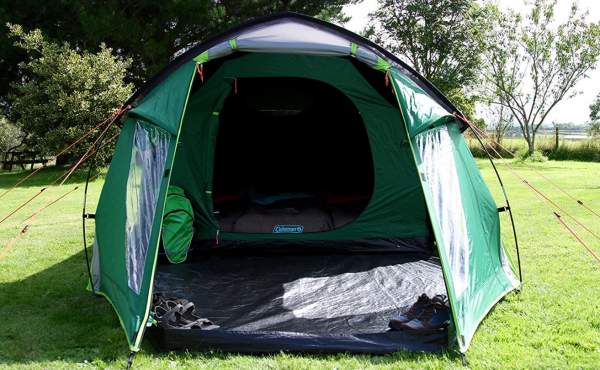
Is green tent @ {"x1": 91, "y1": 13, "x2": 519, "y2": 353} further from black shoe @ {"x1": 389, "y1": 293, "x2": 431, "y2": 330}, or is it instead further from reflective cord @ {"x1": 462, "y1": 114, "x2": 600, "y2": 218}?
reflective cord @ {"x1": 462, "y1": 114, "x2": 600, "y2": 218}

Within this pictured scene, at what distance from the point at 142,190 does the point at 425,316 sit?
176cm

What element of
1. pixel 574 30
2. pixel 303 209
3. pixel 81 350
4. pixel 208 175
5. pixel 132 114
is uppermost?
pixel 574 30

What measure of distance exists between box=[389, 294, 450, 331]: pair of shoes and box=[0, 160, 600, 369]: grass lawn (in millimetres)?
172

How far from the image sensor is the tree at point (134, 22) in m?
12.3

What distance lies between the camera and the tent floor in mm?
2951

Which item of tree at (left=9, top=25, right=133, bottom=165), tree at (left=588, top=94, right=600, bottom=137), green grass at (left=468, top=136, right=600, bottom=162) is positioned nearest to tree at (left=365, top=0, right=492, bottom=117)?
green grass at (left=468, top=136, right=600, bottom=162)

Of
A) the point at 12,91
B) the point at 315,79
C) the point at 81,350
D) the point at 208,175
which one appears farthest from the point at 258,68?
the point at 12,91

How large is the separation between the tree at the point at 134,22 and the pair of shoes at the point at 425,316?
1028cm

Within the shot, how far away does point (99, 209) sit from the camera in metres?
3.74

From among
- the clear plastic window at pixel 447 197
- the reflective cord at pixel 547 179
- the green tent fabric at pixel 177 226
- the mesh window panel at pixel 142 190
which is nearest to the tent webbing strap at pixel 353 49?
the clear plastic window at pixel 447 197

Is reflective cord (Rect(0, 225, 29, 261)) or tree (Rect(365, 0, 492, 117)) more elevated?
tree (Rect(365, 0, 492, 117))

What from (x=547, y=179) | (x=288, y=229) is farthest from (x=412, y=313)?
(x=547, y=179)

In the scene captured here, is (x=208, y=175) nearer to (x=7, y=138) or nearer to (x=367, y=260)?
(x=367, y=260)

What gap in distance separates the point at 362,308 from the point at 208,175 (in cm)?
216
